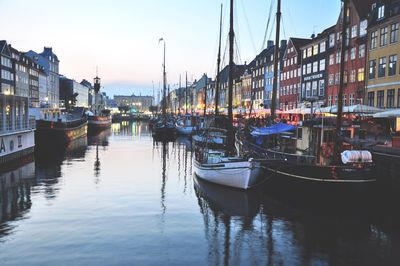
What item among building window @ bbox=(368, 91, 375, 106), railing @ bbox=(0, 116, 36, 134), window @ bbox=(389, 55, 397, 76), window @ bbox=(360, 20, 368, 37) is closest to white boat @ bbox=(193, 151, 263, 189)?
railing @ bbox=(0, 116, 36, 134)

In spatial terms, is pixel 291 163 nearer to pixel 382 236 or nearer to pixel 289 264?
pixel 382 236

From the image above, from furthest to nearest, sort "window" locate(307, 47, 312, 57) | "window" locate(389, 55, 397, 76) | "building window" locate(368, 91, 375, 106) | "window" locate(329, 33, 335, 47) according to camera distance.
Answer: "window" locate(307, 47, 312, 57) → "window" locate(329, 33, 335, 47) → "building window" locate(368, 91, 375, 106) → "window" locate(389, 55, 397, 76)

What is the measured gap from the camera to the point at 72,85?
165375 millimetres

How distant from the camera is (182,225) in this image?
18719mm

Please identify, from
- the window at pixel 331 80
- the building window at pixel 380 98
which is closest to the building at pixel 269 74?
the window at pixel 331 80

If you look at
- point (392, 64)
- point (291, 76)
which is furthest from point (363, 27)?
point (291, 76)

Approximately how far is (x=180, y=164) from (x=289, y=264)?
27.6 m

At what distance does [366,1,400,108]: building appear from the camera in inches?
1724

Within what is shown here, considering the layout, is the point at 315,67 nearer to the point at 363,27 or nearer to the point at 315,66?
the point at 315,66

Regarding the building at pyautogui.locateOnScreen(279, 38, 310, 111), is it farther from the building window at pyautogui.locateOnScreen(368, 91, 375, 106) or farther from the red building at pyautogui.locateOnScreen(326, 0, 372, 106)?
the building window at pyautogui.locateOnScreen(368, 91, 375, 106)

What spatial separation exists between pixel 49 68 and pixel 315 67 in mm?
93497

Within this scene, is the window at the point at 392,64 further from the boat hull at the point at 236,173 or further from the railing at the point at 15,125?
the railing at the point at 15,125

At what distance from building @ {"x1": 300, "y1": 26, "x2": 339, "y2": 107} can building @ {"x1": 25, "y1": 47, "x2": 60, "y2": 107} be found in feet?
266

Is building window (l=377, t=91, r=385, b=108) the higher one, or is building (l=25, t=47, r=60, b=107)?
building (l=25, t=47, r=60, b=107)
